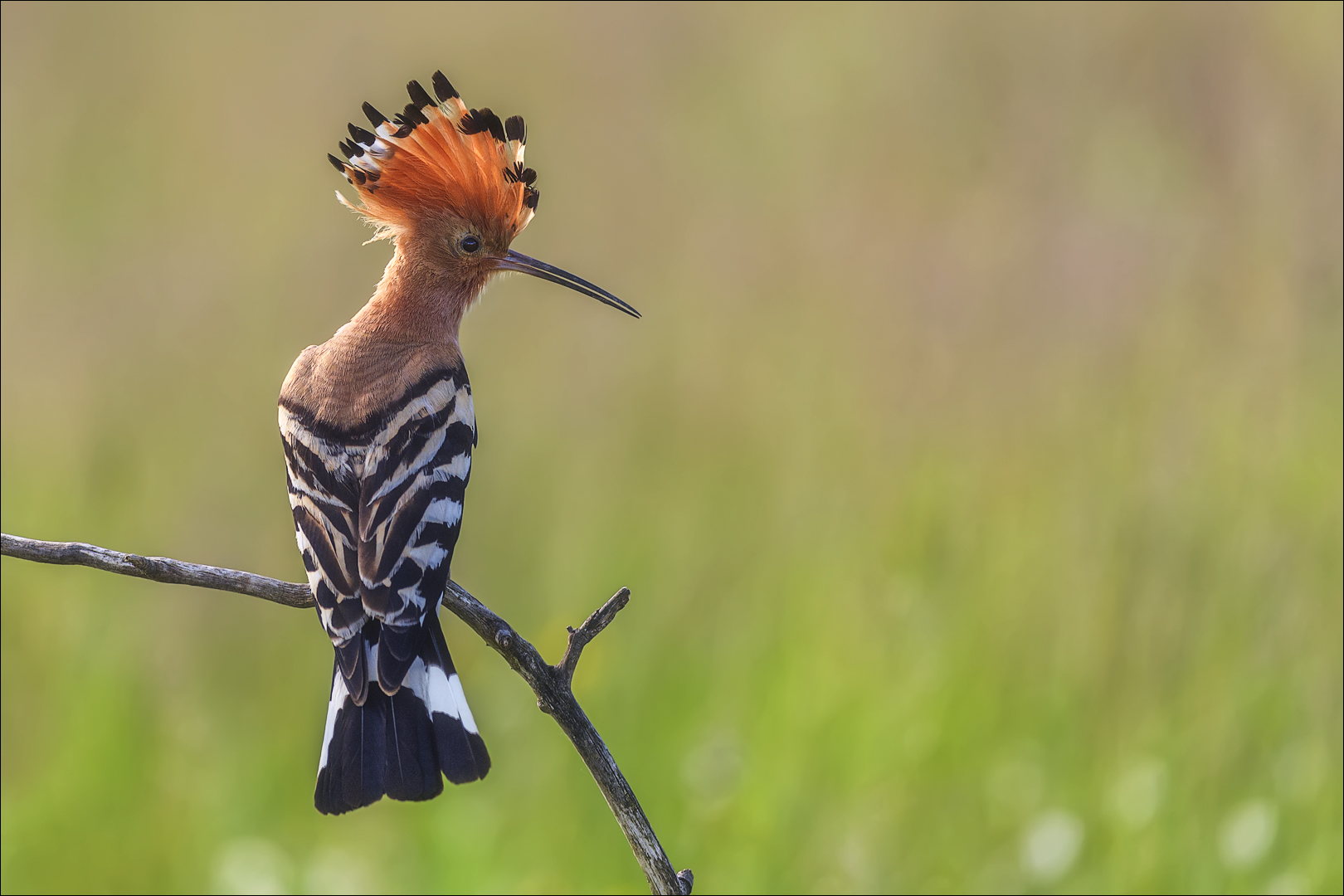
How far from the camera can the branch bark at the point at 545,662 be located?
109 cm

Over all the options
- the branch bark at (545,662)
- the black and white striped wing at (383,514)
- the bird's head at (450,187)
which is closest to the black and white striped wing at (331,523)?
the black and white striped wing at (383,514)

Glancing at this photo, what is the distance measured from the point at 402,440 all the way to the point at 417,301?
17.4 inches

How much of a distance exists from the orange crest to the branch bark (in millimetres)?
747

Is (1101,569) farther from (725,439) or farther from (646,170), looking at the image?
(646,170)

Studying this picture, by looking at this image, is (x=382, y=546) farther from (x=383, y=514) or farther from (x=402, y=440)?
(x=402, y=440)

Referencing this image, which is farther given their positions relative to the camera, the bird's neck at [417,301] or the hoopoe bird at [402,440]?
the bird's neck at [417,301]

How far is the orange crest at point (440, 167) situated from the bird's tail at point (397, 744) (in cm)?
75

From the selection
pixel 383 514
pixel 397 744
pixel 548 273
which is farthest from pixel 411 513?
pixel 548 273

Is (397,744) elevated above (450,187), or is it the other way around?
(450,187)

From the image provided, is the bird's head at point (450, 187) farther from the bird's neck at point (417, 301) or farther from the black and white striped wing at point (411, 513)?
the black and white striped wing at point (411, 513)

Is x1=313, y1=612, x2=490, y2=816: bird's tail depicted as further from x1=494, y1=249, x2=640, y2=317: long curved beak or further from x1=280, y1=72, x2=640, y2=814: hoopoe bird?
x1=494, y1=249, x2=640, y2=317: long curved beak

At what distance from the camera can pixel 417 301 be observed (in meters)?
2.13

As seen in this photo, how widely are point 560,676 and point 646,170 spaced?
3009 mm

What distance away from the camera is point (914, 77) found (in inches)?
162
